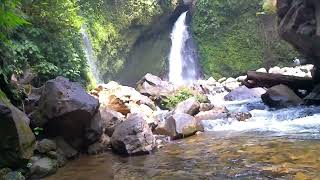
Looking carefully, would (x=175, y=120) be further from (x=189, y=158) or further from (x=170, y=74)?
(x=170, y=74)

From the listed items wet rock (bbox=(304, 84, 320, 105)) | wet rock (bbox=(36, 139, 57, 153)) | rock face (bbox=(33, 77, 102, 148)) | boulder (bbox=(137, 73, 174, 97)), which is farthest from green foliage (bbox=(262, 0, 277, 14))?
wet rock (bbox=(36, 139, 57, 153))

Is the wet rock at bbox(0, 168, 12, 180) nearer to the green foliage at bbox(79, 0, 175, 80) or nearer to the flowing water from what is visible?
the flowing water

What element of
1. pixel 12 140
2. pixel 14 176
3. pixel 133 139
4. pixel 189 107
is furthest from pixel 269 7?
pixel 14 176

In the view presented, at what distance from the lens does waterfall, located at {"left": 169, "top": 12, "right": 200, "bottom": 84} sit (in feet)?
80.6

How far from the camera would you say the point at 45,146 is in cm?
748

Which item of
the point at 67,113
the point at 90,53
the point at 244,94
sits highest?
the point at 90,53

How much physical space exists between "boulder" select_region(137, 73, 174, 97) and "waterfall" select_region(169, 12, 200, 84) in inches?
278

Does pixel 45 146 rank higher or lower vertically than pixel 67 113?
lower

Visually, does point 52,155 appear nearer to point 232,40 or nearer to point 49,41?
point 49,41

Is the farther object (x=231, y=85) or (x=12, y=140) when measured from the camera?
(x=231, y=85)

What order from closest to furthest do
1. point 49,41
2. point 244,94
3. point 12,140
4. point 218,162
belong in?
point 12,140 < point 218,162 < point 49,41 < point 244,94

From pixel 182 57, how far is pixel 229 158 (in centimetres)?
1868

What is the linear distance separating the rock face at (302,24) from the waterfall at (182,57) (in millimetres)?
10753

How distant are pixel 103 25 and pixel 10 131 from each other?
17039 mm
